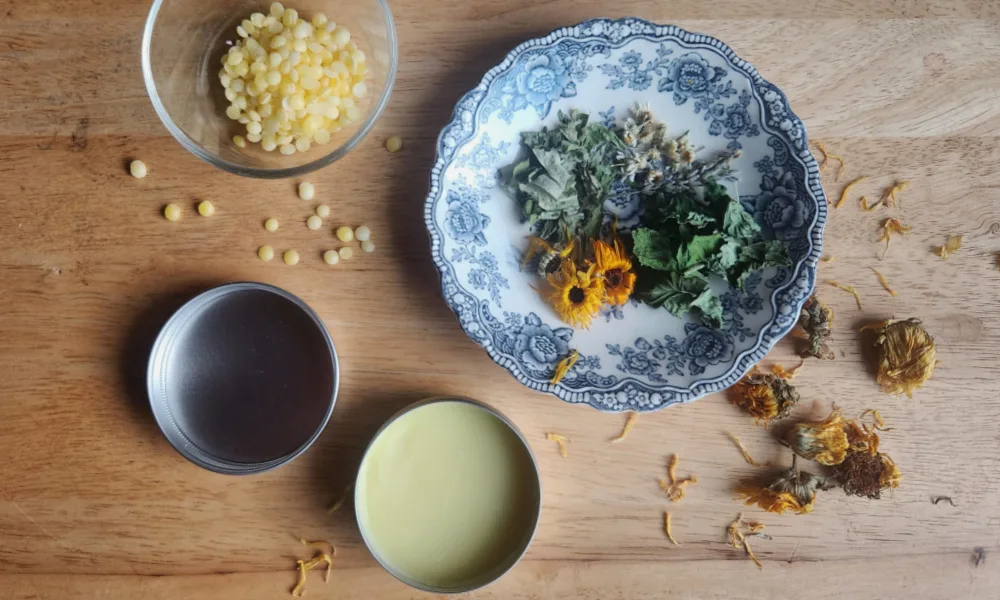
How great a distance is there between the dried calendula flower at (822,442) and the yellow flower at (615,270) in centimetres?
41

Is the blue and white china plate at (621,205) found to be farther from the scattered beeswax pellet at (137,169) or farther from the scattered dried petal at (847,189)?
the scattered beeswax pellet at (137,169)

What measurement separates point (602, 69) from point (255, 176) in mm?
633

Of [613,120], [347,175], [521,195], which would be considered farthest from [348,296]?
[613,120]

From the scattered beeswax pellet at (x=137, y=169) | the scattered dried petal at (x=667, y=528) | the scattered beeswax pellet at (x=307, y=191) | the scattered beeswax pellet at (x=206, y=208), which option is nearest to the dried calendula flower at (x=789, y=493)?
the scattered dried petal at (x=667, y=528)

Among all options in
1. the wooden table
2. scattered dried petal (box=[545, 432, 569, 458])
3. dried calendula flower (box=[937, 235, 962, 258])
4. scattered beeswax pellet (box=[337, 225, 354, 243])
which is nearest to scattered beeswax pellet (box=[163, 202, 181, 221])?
the wooden table

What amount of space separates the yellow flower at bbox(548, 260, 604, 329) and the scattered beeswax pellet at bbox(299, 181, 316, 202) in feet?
1.51

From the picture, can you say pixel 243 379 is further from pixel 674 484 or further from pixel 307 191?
pixel 674 484

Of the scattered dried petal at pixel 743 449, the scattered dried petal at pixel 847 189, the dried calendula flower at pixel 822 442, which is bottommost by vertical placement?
the scattered dried petal at pixel 743 449

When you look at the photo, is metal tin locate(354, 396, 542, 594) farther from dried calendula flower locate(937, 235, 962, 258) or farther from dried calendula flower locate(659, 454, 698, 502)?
dried calendula flower locate(937, 235, 962, 258)

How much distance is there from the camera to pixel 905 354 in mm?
1141

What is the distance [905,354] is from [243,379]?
3.92 ft

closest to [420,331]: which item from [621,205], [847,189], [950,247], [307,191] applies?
[307,191]

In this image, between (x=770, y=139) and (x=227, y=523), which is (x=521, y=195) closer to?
(x=770, y=139)

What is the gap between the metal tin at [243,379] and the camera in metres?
1.12
